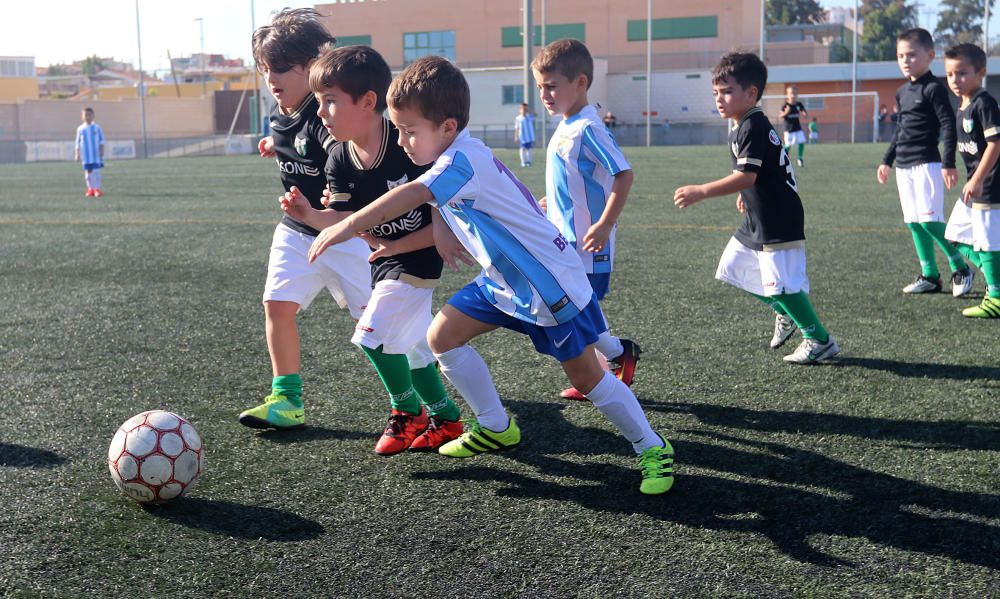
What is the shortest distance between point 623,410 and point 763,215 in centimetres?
206

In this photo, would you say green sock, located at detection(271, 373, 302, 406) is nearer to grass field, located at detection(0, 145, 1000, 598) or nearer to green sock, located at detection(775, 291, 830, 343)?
grass field, located at detection(0, 145, 1000, 598)

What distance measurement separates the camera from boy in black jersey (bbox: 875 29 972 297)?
6.89 m

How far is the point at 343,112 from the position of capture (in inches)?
139

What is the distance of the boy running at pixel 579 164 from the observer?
4.39m

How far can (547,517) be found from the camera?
315cm

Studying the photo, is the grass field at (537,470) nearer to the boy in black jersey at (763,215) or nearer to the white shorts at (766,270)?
the boy in black jersey at (763,215)

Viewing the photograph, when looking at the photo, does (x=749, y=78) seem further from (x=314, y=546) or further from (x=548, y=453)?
(x=314, y=546)

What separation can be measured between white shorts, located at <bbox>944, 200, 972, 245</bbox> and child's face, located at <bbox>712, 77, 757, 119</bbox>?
103 inches

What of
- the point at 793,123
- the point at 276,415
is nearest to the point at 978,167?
the point at 276,415

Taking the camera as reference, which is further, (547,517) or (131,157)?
(131,157)

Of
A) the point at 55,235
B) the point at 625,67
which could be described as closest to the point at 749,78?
the point at 55,235

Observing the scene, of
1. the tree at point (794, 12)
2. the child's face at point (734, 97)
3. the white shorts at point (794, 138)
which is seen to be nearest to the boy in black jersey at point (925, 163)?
the child's face at point (734, 97)

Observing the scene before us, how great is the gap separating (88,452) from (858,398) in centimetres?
330

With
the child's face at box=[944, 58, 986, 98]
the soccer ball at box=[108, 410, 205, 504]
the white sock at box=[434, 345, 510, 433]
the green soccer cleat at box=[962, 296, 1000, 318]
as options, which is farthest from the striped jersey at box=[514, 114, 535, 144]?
the soccer ball at box=[108, 410, 205, 504]
